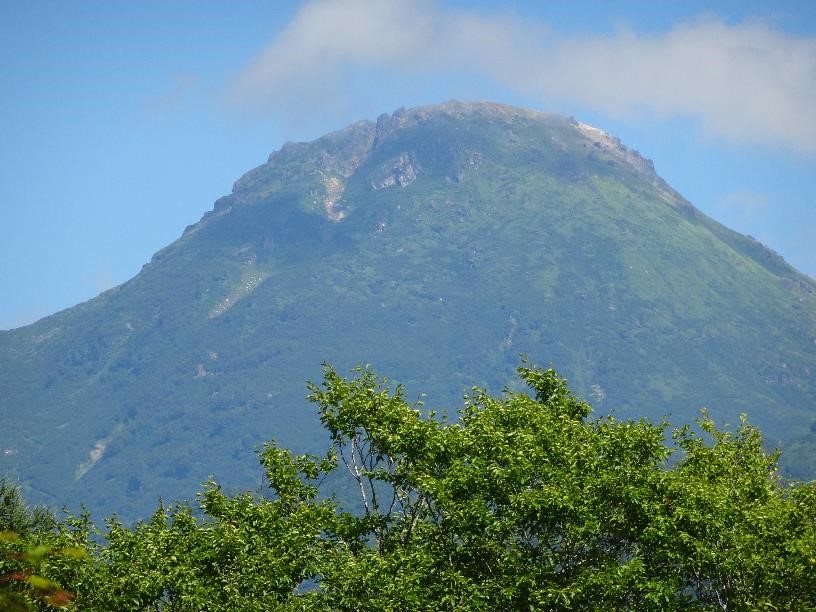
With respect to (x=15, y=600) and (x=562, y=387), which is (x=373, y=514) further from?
(x=15, y=600)

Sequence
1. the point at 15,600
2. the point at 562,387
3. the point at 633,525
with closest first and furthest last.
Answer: the point at 15,600
the point at 633,525
the point at 562,387

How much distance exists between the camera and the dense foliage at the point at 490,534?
46.5 m

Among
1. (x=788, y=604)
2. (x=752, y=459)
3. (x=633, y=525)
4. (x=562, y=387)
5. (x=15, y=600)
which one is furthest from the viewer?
(x=562, y=387)

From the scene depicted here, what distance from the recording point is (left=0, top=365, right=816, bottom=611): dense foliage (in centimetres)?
4653

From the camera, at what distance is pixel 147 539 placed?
51469mm

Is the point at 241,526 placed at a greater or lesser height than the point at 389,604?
greater

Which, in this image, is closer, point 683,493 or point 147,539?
point 683,493

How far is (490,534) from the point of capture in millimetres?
49875

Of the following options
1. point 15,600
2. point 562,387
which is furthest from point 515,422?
point 15,600

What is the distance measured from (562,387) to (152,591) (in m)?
23.8

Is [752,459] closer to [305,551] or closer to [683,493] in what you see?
[683,493]

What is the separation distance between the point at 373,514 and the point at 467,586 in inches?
394

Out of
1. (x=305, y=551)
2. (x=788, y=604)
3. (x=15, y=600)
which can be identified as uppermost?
(x=305, y=551)

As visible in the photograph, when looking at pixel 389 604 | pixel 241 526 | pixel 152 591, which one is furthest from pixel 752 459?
pixel 152 591
